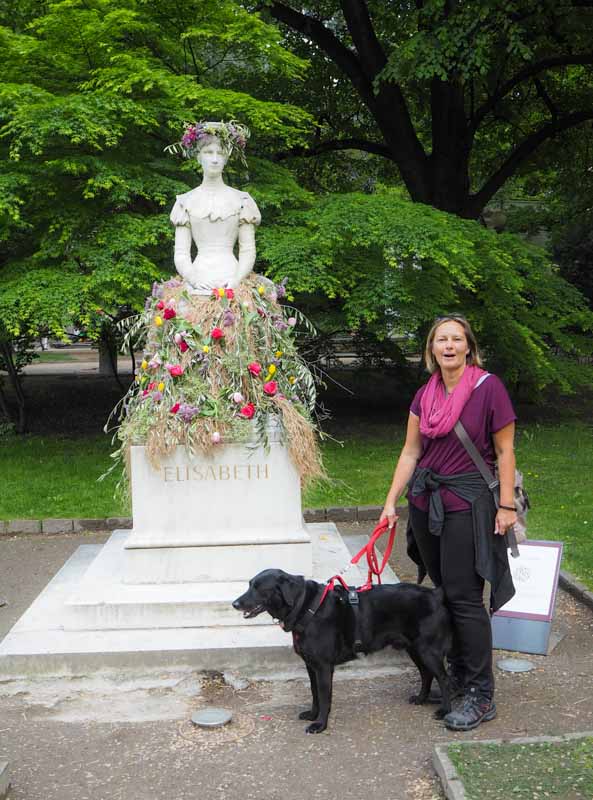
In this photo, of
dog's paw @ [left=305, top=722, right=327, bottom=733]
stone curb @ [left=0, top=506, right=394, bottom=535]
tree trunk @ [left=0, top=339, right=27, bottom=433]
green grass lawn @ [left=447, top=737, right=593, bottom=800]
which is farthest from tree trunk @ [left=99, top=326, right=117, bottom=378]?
green grass lawn @ [left=447, top=737, right=593, bottom=800]

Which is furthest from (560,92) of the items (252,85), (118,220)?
(118,220)

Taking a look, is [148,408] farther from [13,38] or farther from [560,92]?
[560,92]

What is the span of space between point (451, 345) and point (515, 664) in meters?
2.03

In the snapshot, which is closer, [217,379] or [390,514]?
[390,514]

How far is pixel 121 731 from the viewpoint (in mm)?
4195

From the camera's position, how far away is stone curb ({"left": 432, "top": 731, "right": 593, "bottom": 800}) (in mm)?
3367

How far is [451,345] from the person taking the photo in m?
4.05

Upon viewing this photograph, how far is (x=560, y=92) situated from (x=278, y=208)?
853cm

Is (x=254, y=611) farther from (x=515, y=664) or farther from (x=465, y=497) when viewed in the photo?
(x=515, y=664)

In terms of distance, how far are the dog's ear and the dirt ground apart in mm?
679

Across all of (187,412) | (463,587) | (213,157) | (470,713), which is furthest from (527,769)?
(213,157)

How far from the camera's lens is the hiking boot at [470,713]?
405 centimetres

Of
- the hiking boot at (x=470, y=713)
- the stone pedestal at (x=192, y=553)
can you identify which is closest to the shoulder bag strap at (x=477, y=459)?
the hiking boot at (x=470, y=713)

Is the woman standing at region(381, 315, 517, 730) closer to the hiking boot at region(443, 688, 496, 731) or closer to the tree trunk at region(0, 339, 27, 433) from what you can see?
the hiking boot at region(443, 688, 496, 731)
